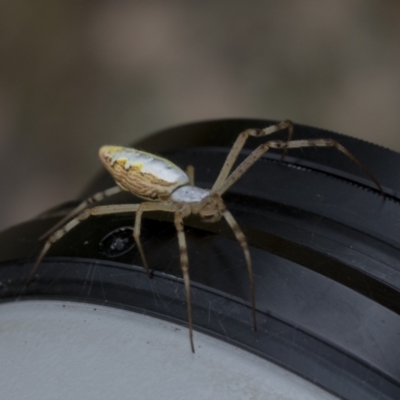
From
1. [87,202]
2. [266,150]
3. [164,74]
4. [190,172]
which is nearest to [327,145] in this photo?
[266,150]

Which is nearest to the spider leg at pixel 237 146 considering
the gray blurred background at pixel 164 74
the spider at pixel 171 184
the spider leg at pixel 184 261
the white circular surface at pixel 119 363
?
the spider at pixel 171 184

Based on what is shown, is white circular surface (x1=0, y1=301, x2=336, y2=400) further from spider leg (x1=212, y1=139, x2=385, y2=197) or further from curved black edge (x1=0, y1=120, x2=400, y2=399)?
spider leg (x1=212, y1=139, x2=385, y2=197)

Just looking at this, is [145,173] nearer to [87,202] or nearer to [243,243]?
[87,202]

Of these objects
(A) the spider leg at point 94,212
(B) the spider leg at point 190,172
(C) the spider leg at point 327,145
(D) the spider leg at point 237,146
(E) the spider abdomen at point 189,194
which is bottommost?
(A) the spider leg at point 94,212

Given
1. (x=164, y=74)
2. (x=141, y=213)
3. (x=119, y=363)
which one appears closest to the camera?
(x=119, y=363)

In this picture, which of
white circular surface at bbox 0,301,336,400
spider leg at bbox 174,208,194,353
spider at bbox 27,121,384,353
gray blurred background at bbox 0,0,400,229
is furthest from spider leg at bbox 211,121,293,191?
gray blurred background at bbox 0,0,400,229

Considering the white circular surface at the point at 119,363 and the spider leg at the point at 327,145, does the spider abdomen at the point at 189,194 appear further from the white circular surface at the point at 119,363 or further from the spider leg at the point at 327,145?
the white circular surface at the point at 119,363
